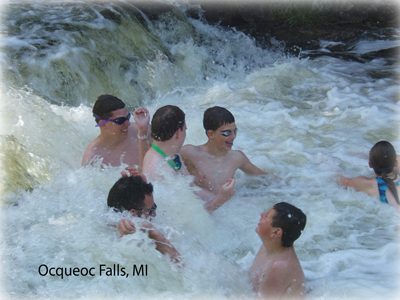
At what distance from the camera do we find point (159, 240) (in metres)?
2.55

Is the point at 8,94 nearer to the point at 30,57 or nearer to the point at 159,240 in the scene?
the point at 30,57

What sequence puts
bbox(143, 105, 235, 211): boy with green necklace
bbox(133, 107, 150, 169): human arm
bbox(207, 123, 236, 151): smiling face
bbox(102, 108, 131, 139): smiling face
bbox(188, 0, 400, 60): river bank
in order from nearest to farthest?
bbox(143, 105, 235, 211): boy with green necklace, bbox(133, 107, 150, 169): human arm, bbox(207, 123, 236, 151): smiling face, bbox(102, 108, 131, 139): smiling face, bbox(188, 0, 400, 60): river bank

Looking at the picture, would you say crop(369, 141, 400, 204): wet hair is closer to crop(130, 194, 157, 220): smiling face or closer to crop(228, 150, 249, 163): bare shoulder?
crop(228, 150, 249, 163): bare shoulder

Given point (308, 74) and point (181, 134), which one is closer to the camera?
point (181, 134)

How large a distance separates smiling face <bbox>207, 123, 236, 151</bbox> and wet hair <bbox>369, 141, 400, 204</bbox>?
51.2 inches

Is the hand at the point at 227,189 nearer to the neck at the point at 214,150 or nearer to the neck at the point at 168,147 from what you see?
the neck at the point at 168,147

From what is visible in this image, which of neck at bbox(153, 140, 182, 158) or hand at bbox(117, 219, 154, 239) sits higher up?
neck at bbox(153, 140, 182, 158)

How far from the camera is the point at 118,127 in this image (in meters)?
3.82

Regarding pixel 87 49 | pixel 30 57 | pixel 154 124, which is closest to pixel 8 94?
pixel 30 57

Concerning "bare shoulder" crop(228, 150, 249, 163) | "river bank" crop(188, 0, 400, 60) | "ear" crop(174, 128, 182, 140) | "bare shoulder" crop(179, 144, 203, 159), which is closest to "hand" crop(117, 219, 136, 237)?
"ear" crop(174, 128, 182, 140)

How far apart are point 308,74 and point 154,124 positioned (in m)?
5.51

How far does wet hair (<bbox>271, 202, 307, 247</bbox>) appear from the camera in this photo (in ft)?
8.08

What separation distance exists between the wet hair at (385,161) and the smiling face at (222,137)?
1.30 m

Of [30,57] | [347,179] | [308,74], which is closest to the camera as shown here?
[347,179]
